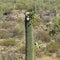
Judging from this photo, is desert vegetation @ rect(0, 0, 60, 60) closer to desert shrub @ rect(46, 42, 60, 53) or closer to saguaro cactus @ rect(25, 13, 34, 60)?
desert shrub @ rect(46, 42, 60, 53)

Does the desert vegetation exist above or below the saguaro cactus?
below

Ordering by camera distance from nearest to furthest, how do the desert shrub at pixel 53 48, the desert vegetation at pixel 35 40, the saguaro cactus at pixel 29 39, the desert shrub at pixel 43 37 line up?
the saguaro cactus at pixel 29 39 < the desert vegetation at pixel 35 40 < the desert shrub at pixel 53 48 < the desert shrub at pixel 43 37

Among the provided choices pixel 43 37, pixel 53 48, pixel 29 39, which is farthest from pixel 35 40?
pixel 29 39

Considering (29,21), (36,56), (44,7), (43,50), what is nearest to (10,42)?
(43,50)

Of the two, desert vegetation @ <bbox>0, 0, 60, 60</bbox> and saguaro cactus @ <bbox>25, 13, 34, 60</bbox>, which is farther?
desert vegetation @ <bbox>0, 0, 60, 60</bbox>

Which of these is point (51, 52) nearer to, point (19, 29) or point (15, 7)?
point (19, 29)

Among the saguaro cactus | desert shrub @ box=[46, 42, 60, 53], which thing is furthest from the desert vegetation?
the saguaro cactus

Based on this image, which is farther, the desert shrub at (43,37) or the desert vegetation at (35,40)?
the desert shrub at (43,37)

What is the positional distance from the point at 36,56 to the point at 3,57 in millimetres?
3082

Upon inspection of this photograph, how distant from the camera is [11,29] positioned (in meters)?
25.8

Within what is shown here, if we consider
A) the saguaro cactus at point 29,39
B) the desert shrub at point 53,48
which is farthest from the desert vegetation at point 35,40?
the saguaro cactus at point 29,39

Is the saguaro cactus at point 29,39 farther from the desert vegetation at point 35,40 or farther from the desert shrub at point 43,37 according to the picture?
the desert shrub at point 43,37

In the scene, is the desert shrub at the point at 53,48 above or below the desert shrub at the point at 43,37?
below

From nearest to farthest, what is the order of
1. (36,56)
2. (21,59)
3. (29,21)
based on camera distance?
(29,21) < (21,59) < (36,56)
